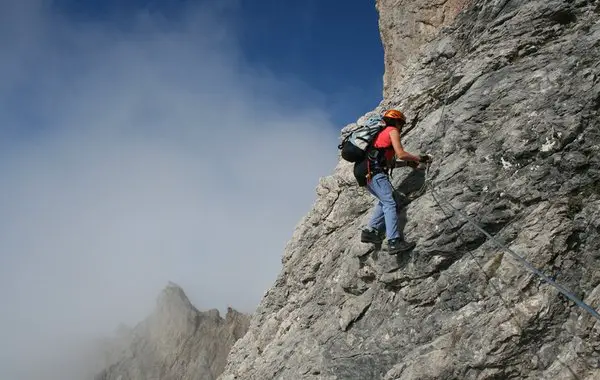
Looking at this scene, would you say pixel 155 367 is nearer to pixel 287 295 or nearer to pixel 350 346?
pixel 287 295

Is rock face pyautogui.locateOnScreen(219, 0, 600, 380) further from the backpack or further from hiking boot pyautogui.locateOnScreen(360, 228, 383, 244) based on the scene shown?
the backpack

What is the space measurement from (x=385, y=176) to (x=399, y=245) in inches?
62.9

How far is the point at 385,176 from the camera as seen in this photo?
10719mm

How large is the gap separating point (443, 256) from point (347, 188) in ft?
18.0

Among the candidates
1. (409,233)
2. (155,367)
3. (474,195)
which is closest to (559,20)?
(474,195)

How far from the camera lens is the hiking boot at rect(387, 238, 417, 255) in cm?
1029

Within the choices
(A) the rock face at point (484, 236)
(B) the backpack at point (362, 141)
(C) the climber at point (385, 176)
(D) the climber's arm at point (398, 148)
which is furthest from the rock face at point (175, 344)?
(D) the climber's arm at point (398, 148)

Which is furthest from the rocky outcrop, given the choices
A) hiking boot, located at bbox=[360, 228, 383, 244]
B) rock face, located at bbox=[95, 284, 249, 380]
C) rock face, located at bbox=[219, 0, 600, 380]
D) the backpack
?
rock face, located at bbox=[95, 284, 249, 380]

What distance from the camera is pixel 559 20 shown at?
37.6 ft

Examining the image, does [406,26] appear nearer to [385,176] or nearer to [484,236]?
[385,176]

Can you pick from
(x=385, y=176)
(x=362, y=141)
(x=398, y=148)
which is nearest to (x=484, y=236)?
(x=385, y=176)

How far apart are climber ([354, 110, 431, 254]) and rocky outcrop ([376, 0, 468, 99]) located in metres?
7.75

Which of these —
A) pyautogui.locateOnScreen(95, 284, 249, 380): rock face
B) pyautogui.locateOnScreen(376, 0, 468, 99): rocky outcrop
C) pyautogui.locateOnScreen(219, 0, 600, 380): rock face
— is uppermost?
pyautogui.locateOnScreen(95, 284, 249, 380): rock face

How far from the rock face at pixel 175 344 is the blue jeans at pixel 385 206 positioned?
59.4 meters
